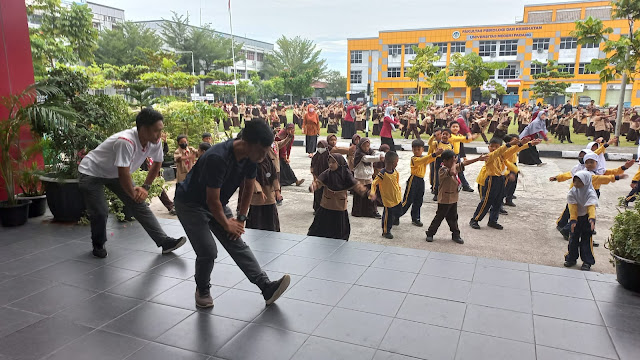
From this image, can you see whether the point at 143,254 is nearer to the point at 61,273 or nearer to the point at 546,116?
the point at 61,273

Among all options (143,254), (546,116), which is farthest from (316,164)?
(546,116)

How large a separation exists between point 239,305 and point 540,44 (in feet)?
161

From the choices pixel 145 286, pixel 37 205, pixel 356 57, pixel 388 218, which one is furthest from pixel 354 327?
pixel 356 57

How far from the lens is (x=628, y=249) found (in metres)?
3.76

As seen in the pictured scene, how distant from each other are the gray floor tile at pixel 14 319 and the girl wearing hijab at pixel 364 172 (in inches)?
188

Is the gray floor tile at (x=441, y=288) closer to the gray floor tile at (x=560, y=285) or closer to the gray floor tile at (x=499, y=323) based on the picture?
the gray floor tile at (x=499, y=323)

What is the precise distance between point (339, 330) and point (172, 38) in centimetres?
5012

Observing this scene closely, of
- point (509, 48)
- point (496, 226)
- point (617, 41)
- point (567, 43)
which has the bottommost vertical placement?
point (496, 226)

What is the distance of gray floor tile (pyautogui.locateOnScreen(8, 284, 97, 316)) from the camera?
3400 mm

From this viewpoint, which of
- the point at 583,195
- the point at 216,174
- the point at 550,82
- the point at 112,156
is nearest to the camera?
the point at 216,174

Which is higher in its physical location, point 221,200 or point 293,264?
point 221,200

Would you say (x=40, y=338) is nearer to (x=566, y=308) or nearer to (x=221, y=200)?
(x=221, y=200)

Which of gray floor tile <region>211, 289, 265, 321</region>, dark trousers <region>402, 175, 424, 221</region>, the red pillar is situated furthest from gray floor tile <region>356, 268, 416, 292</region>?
the red pillar

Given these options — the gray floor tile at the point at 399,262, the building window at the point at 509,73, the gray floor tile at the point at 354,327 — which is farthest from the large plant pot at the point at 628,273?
the building window at the point at 509,73
